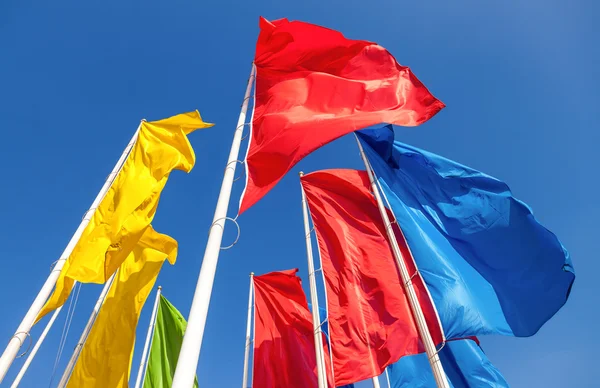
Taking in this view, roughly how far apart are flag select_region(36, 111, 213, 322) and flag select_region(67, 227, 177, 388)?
86.8 inches

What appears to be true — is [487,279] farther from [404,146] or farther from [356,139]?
[356,139]

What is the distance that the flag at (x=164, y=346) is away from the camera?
44.4 feet

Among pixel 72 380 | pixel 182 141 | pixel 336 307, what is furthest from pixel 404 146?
pixel 72 380

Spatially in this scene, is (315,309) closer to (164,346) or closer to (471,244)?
(471,244)

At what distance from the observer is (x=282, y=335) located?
1115cm

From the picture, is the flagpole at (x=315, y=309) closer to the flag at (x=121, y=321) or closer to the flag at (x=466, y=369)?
the flag at (x=466, y=369)

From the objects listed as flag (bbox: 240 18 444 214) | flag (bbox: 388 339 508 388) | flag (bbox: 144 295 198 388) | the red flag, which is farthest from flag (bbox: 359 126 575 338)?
flag (bbox: 144 295 198 388)

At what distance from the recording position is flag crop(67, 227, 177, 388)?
32.7 ft

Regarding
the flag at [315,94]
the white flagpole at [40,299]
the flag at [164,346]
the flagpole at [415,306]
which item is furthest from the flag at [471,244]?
the flag at [164,346]

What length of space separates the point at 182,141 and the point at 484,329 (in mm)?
8793

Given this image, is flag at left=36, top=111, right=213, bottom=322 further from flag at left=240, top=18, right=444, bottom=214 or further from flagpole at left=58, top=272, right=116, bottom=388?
flag at left=240, top=18, right=444, bottom=214

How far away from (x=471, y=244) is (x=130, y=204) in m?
8.53

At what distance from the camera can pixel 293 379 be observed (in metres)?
10.6

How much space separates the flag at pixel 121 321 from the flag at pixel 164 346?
10.7 feet
